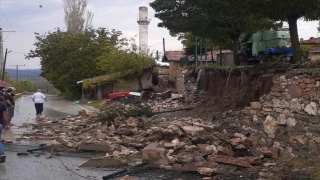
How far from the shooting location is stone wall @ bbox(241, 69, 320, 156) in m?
9.78

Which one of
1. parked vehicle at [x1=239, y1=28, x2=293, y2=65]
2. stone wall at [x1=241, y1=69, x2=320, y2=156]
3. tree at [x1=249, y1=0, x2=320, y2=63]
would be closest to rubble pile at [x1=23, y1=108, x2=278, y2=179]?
stone wall at [x1=241, y1=69, x2=320, y2=156]

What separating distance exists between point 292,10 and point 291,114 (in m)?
4.61

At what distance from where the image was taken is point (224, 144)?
37.9 ft

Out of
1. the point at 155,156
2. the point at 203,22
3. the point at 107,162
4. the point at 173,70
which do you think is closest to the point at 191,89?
the point at 203,22

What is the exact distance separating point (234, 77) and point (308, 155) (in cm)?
727

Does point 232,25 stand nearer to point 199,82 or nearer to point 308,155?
point 199,82

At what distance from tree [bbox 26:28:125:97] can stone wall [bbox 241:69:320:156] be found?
1729 inches

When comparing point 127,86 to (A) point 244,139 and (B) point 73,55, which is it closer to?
(B) point 73,55

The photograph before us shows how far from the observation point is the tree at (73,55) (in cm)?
5534

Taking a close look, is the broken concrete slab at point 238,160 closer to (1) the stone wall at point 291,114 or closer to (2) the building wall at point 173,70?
(1) the stone wall at point 291,114

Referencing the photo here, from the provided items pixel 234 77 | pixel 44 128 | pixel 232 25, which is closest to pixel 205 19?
pixel 232 25

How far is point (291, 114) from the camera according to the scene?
10.5 m

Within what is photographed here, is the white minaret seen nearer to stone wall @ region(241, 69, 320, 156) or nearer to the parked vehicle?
the parked vehicle

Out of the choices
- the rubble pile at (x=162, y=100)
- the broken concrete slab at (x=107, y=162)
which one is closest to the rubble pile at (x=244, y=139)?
the broken concrete slab at (x=107, y=162)
